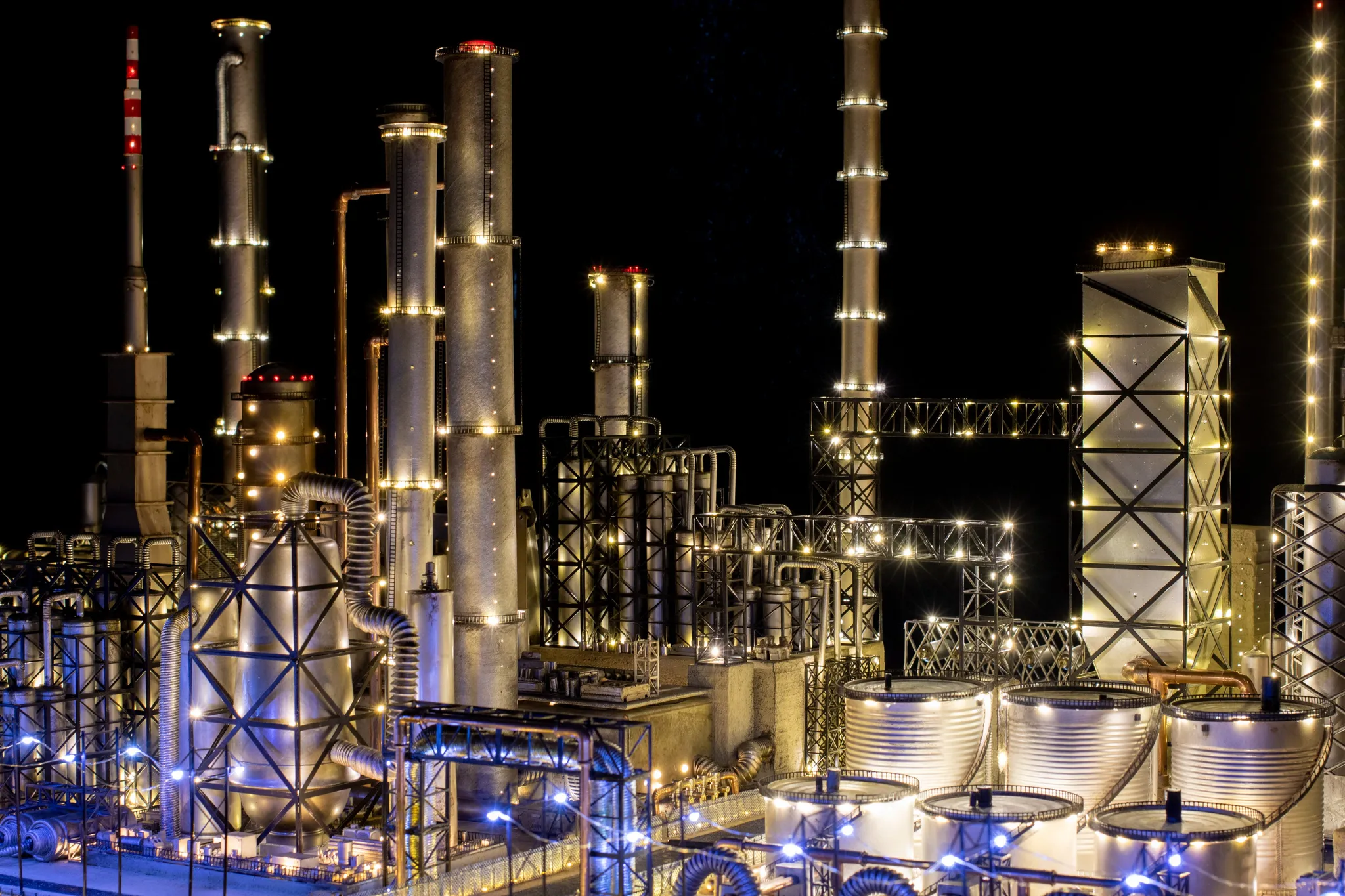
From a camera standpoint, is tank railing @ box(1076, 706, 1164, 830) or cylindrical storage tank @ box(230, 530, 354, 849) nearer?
tank railing @ box(1076, 706, 1164, 830)

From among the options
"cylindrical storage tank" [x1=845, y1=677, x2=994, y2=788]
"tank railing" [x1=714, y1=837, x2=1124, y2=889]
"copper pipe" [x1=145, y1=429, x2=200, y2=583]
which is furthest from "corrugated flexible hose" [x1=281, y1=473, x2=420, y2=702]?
"cylindrical storage tank" [x1=845, y1=677, x2=994, y2=788]

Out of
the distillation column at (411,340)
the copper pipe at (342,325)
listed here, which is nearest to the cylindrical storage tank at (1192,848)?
the distillation column at (411,340)

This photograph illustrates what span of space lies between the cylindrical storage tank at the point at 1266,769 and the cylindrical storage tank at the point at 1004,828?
298 centimetres

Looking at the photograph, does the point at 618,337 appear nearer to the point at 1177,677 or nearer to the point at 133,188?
the point at 133,188

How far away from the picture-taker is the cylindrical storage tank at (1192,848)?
26.5 metres

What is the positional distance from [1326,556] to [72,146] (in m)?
38.0

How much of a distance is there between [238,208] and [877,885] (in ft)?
88.3

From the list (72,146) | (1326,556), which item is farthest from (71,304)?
(1326,556)

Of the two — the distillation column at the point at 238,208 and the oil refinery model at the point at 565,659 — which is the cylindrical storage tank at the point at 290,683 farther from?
the distillation column at the point at 238,208

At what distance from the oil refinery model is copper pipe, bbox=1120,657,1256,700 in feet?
0.35

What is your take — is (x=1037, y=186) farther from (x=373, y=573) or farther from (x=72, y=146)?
(x=373, y=573)

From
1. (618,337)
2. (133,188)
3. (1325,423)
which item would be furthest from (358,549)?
(1325,423)

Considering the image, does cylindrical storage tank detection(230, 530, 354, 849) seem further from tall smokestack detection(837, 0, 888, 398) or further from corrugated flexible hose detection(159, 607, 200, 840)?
tall smokestack detection(837, 0, 888, 398)

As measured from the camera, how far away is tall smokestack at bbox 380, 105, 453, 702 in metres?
35.8
